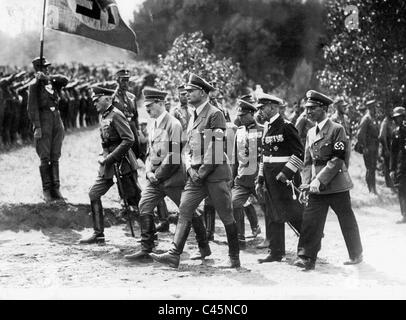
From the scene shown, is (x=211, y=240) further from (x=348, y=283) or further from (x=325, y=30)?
(x=325, y=30)

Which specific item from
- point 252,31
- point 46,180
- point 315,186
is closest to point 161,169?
point 315,186

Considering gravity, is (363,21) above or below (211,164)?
above

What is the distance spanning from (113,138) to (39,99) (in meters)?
1.78

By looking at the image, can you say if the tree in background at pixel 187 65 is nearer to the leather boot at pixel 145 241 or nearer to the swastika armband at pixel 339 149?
the leather boot at pixel 145 241

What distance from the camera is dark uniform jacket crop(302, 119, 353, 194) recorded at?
20.7ft

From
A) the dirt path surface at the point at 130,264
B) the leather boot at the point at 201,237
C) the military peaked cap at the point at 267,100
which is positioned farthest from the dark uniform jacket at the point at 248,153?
the leather boot at the point at 201,237

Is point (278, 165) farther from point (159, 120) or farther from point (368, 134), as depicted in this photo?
point (368, 134)

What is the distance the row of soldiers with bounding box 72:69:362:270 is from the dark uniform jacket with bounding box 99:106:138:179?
1 centimetres

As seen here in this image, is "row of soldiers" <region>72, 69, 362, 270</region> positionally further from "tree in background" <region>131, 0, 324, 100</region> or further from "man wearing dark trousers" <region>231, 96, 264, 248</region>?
"tree in background" <region>131, 0, 324, 100</region>

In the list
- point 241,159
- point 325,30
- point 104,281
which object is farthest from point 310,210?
point 325,30

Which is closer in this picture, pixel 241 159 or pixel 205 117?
pixel 205 117

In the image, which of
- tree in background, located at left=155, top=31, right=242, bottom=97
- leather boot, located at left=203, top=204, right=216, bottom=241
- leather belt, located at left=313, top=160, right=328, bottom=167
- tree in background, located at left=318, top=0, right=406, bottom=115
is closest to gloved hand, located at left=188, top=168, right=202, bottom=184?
leather belt, located at left=313, top=160, right=328, bottom=167
